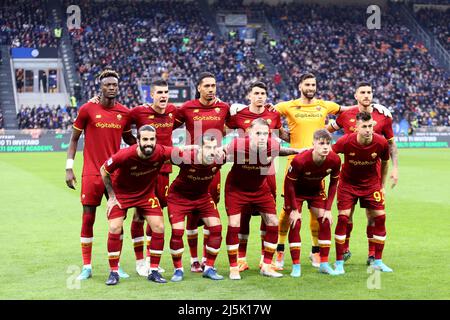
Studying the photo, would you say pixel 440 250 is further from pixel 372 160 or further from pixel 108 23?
pixel 108 23

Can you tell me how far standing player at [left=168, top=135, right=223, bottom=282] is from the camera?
8.89 meters

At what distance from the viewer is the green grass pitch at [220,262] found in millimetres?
8148

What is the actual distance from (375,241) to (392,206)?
7.43 meters

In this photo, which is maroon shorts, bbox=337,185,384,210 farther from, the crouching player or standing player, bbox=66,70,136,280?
standing player, bbox=66,70,136,280

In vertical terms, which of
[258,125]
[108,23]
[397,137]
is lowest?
[397,137]

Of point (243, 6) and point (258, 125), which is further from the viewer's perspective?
point (243, 6)

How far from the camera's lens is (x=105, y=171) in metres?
8.70

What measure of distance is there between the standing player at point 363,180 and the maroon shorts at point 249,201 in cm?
99

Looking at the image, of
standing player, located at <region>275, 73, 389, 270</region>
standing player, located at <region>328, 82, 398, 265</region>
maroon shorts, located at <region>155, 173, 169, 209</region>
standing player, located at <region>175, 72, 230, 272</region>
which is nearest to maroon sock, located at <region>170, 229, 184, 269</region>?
standing player, located at <region>175, 72, 230, 272</region>

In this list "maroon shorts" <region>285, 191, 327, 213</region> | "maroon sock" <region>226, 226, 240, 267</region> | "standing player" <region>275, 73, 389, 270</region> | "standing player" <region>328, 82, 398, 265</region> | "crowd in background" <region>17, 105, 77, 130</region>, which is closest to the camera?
"maroon sock" <region>226, 226, 240, 267</region>

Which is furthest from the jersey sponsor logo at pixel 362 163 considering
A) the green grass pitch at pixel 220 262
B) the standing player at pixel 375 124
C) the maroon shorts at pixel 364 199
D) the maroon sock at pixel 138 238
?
the maroon sock at pixel 138 238

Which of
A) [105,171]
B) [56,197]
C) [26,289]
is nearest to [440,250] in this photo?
[105,171]

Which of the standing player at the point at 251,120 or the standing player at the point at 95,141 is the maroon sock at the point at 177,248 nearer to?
the standing player at the point at 95,141

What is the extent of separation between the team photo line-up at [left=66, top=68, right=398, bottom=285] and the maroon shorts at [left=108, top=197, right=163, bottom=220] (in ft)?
0.04
